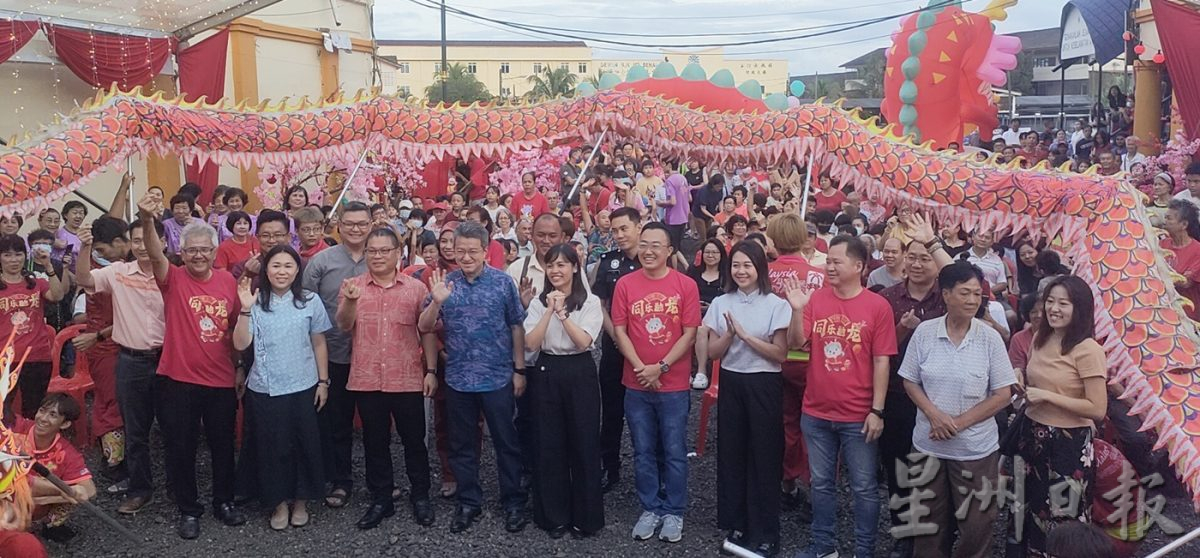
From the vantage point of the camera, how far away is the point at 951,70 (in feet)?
31.7

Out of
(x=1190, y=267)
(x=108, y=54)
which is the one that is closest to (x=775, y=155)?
Answer: (x=1190, y=267)

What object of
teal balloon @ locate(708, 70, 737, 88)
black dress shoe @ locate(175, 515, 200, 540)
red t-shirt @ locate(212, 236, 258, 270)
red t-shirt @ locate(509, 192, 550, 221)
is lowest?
black dress shoe @ locate(175, 515, 200, 540)

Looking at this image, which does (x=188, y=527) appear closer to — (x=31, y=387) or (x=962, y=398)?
(x=31, y=387)

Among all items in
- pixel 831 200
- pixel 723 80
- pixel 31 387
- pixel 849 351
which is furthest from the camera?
pixel 723 80

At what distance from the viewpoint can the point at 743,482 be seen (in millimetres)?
3992

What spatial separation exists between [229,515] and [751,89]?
11486mm

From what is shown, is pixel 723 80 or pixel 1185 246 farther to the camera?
pixel 723 80

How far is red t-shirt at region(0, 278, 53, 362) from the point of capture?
461cm

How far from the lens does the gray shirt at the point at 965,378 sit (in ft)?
11.2

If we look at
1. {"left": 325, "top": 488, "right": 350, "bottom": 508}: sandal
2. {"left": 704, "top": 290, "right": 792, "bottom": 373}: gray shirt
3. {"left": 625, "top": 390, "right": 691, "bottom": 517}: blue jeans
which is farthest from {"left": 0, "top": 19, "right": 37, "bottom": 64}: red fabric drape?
{"left": 704, "top": 290, "right": 792, "bottom": 373}: gray shirt

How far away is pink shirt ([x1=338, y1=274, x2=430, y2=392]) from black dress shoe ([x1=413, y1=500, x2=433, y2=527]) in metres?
0.55

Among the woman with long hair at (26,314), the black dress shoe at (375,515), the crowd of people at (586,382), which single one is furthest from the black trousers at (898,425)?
the woman with long hair at (26,314)

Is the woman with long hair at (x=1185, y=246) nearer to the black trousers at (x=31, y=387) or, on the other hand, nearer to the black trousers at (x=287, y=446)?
the black trousers at (x=287, y=446)

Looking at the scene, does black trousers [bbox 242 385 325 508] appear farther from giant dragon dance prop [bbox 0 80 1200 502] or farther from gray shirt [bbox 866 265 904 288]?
gray shirt [bbox 866 265 904 288]
